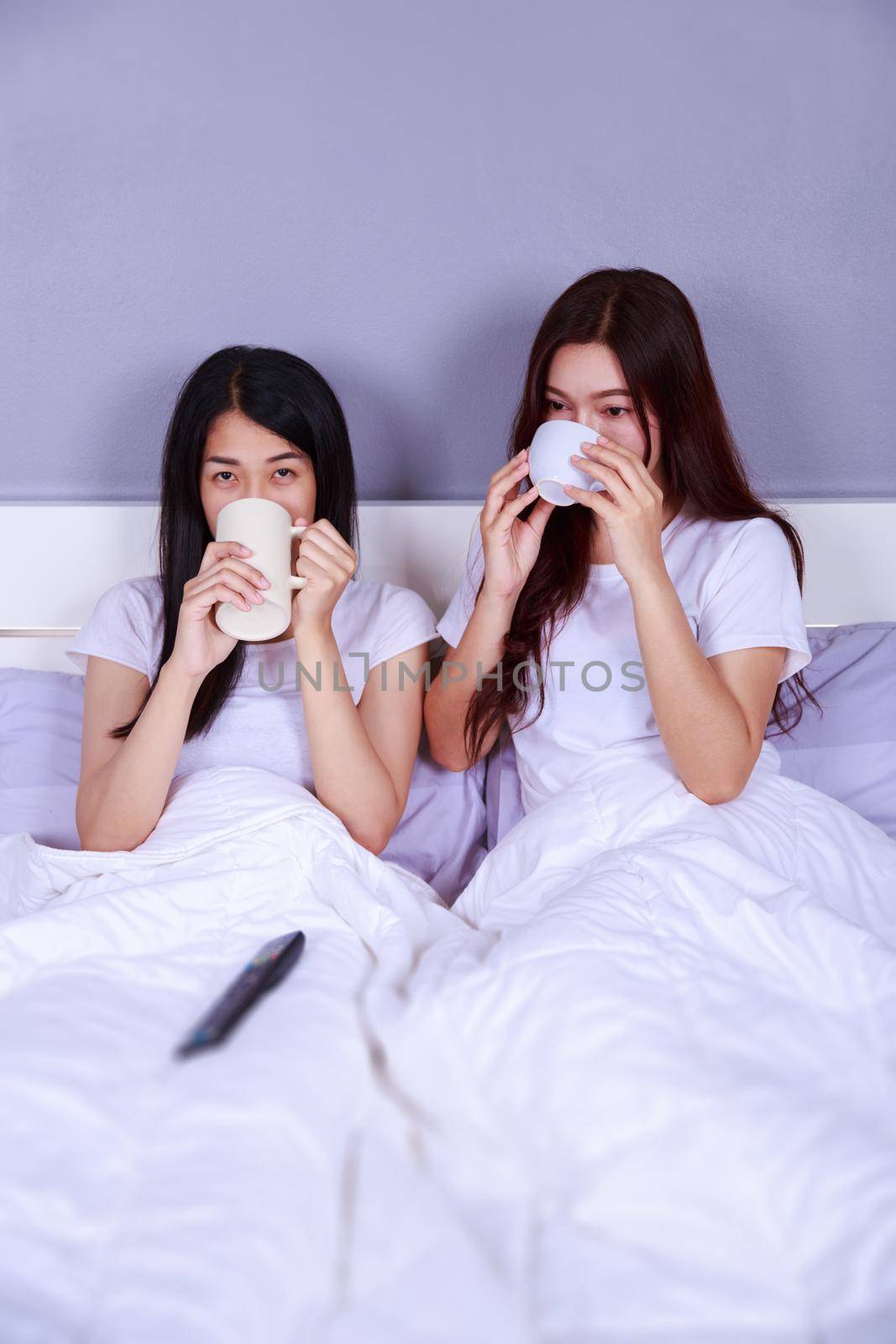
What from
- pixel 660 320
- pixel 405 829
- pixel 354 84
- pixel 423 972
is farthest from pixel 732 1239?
pixel 354 84

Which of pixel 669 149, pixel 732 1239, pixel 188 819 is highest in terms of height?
pixel 669 149

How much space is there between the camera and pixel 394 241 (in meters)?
1.62

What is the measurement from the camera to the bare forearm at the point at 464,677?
1298 millimetres

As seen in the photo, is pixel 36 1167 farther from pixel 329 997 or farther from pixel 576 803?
pixel 576 803

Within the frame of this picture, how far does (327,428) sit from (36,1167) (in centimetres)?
97

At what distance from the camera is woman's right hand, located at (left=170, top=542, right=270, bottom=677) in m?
1.09

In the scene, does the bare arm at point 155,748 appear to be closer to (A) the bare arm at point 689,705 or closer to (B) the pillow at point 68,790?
(B) the pillow at point 68,790

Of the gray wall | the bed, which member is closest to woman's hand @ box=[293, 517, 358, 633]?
the bed

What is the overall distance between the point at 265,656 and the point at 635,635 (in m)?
0.49

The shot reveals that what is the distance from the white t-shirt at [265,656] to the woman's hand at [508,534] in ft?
0.55

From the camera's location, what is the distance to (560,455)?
115 cm

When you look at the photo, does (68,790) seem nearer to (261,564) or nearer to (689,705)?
(261,564)

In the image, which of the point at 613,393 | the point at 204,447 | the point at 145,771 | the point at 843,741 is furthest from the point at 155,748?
the point at 843,741

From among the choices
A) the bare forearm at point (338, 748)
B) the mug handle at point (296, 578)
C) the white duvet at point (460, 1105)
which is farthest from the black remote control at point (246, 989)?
the mug handle at point (296, 578)
